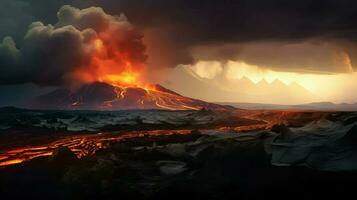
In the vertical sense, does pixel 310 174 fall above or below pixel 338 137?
below

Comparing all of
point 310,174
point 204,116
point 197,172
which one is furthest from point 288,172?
point 204,116

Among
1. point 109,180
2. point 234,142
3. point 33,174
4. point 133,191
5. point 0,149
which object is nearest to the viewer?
point 133,191

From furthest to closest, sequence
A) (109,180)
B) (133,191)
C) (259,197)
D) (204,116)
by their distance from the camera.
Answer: (204,116) < (109,180) < (133,191) < (259,197)

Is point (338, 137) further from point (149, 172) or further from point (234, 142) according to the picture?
point (149, 172)

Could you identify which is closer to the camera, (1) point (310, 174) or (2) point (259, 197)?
(2) point (259, 197)

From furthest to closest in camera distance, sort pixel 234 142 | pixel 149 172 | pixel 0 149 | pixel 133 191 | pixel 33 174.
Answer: pixel 0 149 → pixel 234 142 → pixel 33 174 → pixel 149 172 → pixel 133 191

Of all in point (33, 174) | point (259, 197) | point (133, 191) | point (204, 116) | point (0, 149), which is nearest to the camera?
point (259, 197)

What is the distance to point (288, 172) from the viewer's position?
32906mm

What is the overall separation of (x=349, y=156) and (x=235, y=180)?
374 inches

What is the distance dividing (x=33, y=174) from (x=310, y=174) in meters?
26.4

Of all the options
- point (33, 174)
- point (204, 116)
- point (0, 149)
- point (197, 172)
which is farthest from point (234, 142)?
point (204, 116)

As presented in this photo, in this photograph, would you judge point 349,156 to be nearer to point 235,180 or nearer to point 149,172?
point 235,180

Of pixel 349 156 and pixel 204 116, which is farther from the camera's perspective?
pixel 204 116

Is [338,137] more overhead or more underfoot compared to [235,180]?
more overhead
